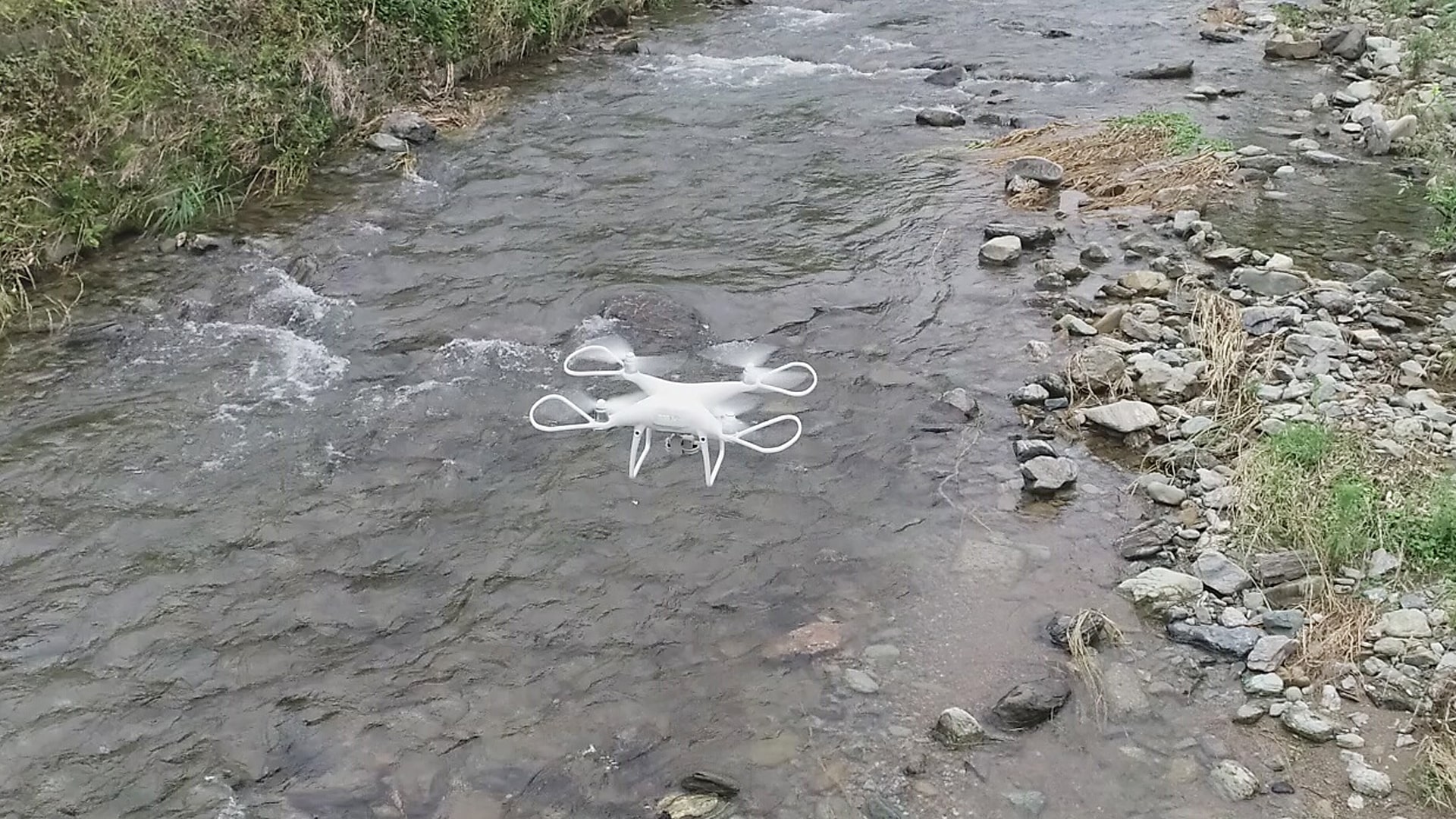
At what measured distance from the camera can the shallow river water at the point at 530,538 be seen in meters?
4.23

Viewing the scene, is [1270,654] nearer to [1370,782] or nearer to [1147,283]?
[1370,782]

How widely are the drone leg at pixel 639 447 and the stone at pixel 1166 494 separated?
8.53 feet

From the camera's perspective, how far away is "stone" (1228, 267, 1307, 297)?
7234 millimetres

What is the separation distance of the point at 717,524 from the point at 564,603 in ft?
2.98

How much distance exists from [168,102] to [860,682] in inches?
277

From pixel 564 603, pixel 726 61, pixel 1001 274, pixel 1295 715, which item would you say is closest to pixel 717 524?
pixel 564 603

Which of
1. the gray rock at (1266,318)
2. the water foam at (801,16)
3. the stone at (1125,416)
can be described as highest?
the water foam at (801,16)

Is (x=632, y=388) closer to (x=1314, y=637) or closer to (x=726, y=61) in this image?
(x=1314, y=637)

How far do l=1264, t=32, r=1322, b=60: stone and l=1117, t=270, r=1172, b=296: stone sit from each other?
652 centimetres

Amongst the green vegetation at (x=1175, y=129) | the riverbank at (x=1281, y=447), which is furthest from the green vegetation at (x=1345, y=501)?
the green vegetation at (x=1175, y=129)

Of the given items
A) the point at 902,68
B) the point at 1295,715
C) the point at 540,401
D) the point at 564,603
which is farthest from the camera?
the point at 902,68

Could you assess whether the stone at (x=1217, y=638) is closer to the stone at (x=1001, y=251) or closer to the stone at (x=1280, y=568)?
the stone at (x=1280, y=568)

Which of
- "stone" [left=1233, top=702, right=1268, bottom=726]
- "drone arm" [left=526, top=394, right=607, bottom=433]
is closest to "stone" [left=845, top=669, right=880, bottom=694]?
"stone" [left=1233, top=702, right=1268, bottom=726]

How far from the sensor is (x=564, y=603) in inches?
199
